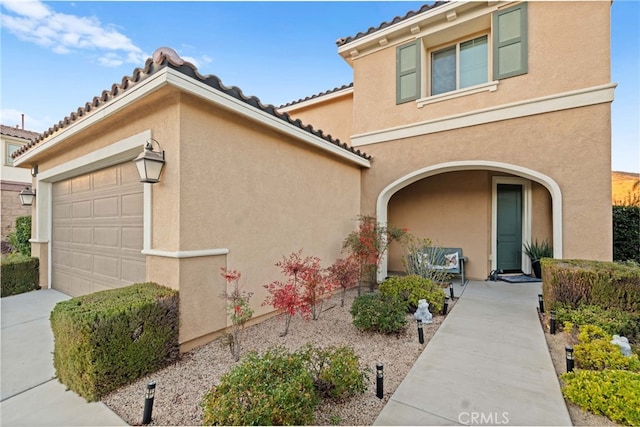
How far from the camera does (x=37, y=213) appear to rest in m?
7.59

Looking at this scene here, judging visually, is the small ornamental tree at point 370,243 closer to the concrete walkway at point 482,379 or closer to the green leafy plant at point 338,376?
the concrete walkway at point 482,379

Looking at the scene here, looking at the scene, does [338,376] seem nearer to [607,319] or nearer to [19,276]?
[607,319]

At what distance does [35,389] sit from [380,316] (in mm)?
4340

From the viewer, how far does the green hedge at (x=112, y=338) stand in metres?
2.94

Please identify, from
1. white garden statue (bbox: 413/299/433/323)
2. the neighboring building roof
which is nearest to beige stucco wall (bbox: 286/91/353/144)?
white garden statue (bbox: 413/299/433/323)

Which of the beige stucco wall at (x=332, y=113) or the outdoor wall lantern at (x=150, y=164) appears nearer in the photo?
the outdoor wall lantern at (x=150, y=164)

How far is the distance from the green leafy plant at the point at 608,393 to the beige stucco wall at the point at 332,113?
8.78m

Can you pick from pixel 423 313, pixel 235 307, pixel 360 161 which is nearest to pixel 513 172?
pixel 360 161

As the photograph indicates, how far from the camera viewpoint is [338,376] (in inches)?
110

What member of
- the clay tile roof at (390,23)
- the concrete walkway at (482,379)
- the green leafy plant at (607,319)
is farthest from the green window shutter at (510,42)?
the concrete walkway at (482,379)

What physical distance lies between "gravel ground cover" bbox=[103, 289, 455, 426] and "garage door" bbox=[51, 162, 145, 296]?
1.95 meters

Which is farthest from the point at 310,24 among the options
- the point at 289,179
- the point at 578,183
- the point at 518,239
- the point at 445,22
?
the point at 518,239

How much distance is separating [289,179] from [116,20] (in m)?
5.18

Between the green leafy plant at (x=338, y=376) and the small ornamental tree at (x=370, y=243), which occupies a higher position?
the small ornamental tree at (x=370, y=243)
